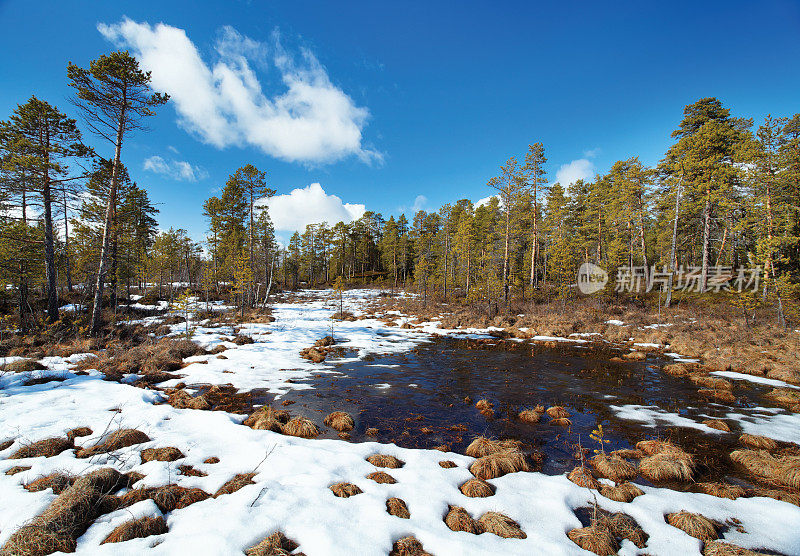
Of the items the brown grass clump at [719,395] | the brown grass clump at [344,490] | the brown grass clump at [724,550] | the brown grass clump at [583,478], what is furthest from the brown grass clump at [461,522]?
the brown grass clump at [719,395]

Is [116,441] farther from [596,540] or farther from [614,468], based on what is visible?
[614,468]

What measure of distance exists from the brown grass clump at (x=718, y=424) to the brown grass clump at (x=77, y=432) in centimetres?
1521

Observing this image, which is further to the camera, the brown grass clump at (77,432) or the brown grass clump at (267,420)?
the brown grass clump at (267,420)

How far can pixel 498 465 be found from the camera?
563 cm

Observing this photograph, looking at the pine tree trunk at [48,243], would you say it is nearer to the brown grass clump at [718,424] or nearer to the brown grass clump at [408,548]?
the brown grass clump at [408,548]

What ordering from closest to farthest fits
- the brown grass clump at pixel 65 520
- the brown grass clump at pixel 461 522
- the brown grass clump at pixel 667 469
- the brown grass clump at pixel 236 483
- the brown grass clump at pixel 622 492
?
the brown grass clump at pixel 65 520
the brown grass clump at pixel 461 522
the brown grass clump at pixel 236 483
the brown grass clump at pixel 622 492
the brown grass clump at pixel 667 469

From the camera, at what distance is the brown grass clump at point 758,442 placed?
6.47 m

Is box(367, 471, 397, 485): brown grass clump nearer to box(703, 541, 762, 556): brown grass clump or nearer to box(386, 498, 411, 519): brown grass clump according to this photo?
box(386, 498, 411, 519): brown grass clump

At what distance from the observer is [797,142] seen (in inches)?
760

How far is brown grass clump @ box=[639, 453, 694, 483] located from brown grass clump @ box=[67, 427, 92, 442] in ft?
38.2

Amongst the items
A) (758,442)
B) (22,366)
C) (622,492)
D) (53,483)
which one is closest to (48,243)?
(22,366)

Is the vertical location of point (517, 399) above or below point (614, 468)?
below

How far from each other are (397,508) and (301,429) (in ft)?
11.9

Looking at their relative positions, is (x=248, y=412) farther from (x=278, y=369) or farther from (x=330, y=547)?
(x=330, y=547)
